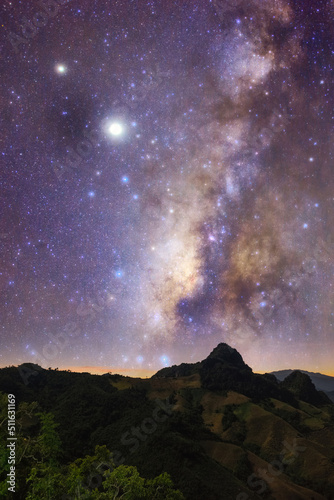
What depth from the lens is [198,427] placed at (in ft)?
247

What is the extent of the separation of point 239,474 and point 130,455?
2139 cm

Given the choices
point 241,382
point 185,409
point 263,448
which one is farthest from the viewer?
point 241,382

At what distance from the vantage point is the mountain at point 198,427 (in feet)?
178

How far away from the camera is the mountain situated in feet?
178

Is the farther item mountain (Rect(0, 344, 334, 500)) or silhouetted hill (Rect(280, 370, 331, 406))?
silhouetted hill (Rect(280, 370, 331, 406))

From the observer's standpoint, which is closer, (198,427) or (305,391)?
(198,427)

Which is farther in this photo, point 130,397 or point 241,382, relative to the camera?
point 241,382

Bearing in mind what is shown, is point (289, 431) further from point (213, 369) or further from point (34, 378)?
point (34, 378)

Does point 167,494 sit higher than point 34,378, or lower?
lower

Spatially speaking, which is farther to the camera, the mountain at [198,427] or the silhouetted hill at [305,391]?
the silhouetted hill at [305,391]

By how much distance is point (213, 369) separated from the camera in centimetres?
12150

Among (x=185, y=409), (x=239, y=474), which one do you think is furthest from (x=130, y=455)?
(x=185, y=409)

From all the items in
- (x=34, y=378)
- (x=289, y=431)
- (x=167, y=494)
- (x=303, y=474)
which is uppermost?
(x=34, y=378)

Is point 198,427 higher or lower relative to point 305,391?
lower
